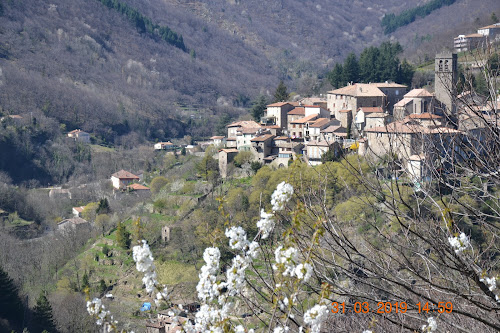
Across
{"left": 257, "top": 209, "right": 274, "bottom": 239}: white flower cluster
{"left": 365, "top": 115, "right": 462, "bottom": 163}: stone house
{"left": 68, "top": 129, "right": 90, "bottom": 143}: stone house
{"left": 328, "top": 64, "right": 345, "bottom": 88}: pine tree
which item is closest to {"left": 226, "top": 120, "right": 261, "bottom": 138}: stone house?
{"left": 328, "top": 64, "right": 345, "bottom": 88}: pine tree

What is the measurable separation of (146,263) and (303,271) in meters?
1.06

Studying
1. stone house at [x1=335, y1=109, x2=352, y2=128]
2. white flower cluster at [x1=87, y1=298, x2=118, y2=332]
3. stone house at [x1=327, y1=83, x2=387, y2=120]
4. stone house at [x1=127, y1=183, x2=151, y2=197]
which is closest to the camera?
white flower cluster at [x1=87, y1=298, x2=118, y2=332]

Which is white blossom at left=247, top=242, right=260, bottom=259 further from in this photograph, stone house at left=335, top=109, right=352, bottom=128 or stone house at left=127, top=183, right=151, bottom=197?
stone house at left=127, top=183, right=151, bottom=197

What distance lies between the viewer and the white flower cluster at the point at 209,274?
420 centimetres

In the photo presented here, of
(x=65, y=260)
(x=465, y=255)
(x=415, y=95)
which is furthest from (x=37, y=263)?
(x=465, y=255)

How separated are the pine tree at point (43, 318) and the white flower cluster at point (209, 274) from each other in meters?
23.1

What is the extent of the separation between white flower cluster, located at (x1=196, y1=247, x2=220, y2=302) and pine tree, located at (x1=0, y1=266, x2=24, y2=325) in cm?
2475

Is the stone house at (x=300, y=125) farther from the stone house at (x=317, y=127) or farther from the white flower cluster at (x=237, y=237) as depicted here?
the white flower cluster at (x=237, y=237)

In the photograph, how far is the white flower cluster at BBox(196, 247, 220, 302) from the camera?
4.20 metres

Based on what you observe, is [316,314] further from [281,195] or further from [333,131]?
[333,131]

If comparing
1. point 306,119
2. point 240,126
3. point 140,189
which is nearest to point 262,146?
point 306,119

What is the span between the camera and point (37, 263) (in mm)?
34656

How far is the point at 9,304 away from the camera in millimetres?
26766

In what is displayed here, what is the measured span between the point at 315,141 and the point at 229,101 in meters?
65.2
